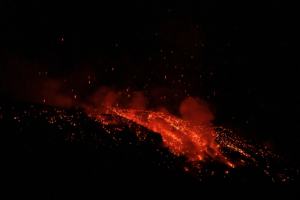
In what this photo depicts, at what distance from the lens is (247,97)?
3908 mm

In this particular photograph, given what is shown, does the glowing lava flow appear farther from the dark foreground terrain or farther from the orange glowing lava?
the dark foreground terrain

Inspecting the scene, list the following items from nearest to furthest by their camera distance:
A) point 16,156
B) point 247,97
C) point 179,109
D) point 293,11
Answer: point 16,156
point 293,11
point 247,97
point 179,109

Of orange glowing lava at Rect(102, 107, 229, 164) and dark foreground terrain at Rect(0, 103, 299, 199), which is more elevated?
orange glowing lava at Rect(102, 107, 229, 164)

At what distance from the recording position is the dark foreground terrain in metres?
1.54

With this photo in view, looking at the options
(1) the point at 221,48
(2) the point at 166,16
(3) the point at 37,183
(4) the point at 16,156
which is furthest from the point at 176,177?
(2) the point at 166,16

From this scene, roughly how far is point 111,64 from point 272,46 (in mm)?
3122

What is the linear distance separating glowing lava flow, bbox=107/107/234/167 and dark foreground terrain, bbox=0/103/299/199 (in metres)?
0.22

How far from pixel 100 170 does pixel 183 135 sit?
151 cm

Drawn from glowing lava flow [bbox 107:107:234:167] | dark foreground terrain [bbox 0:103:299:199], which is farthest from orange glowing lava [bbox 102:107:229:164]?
dark foreground terrain [bbox 0:103:299:199]

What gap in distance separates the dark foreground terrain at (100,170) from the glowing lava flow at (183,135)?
0.71ft

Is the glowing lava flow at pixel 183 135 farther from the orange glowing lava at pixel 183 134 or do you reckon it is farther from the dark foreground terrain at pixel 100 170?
the dark foreground terrain at pixel 100 170

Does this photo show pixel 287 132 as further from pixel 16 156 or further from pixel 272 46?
pixel 16 156

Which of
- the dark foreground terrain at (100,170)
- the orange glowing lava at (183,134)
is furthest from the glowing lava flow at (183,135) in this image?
the dark foreground terrain at (100,170)

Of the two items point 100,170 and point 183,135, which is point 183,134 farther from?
point 100,170
